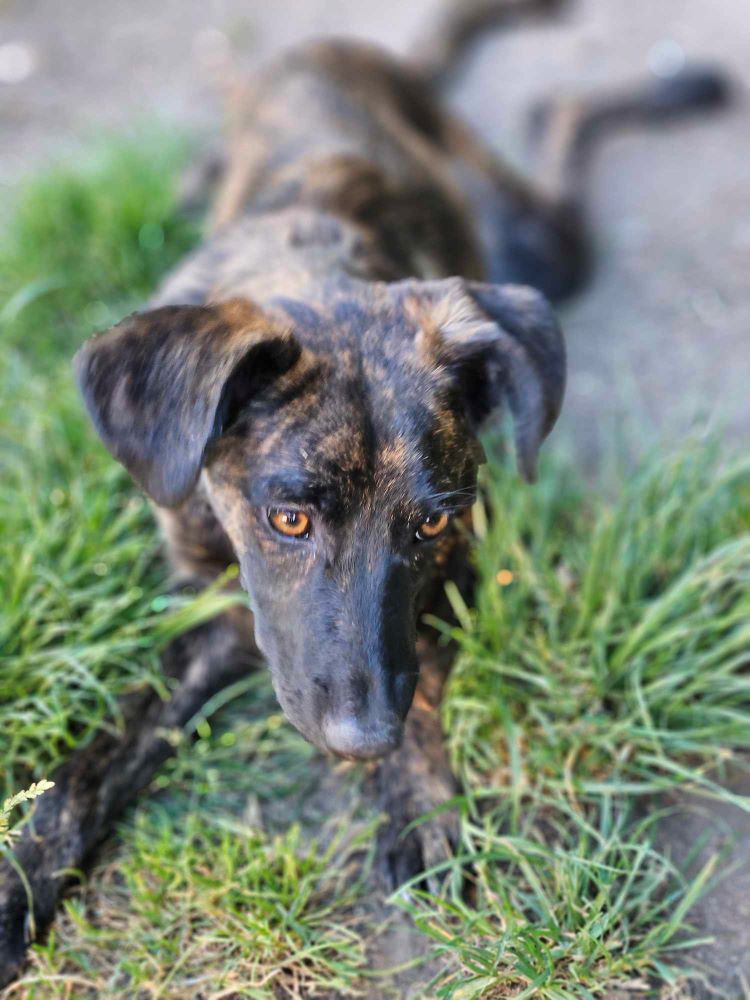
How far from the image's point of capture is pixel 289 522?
2.32m

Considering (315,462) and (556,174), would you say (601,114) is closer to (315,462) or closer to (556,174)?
(556,174)

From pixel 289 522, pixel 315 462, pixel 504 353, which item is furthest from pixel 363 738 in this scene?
pixel 504 353

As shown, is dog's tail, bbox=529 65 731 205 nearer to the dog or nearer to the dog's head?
the dog

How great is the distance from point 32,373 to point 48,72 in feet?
11.8

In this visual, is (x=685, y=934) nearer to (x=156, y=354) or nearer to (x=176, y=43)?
(x=156, y=354)

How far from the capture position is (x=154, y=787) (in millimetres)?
3051

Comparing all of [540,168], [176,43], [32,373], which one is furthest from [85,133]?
[540,168]

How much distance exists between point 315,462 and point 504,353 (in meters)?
0.62

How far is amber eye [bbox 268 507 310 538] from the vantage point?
90.6 inches

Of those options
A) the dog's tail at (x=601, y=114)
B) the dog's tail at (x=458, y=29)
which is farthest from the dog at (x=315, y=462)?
the dog's tail at (x=458, y=29)

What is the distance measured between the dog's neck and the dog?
12 millimetres

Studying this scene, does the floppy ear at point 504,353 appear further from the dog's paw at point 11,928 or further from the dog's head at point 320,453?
the dog's paw at point 11,928

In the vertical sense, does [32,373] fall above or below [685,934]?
above

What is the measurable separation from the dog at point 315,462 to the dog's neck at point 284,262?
0.01 meters
